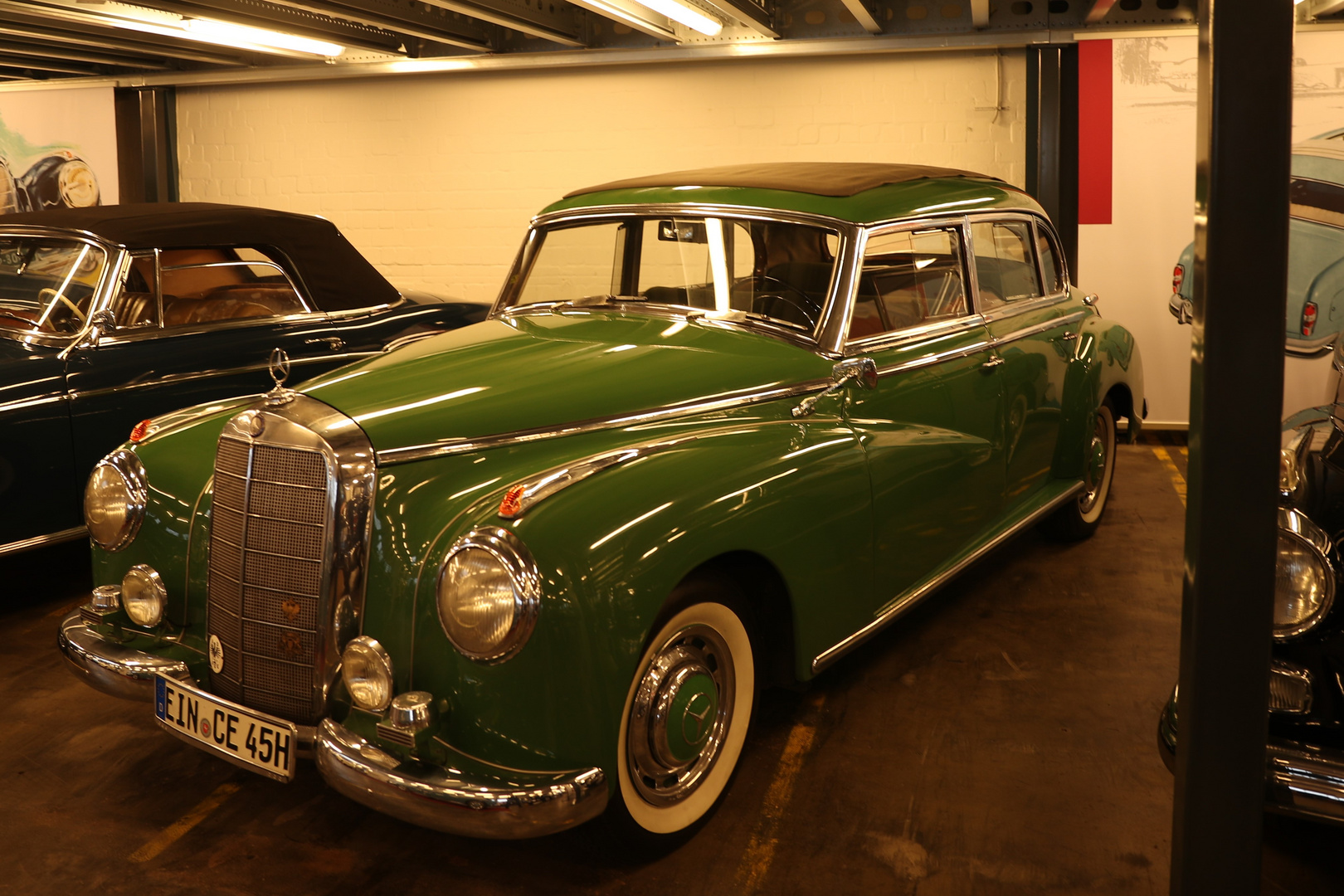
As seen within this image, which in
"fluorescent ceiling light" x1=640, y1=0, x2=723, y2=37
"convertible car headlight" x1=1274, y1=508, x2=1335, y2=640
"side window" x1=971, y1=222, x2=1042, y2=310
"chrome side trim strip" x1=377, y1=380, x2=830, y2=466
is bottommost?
"convertible car headlight" x1=1274, y1=508, x2=1335, y2=640

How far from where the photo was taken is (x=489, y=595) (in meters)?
2.18

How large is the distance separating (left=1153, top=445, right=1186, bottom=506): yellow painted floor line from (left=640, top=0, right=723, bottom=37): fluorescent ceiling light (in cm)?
439

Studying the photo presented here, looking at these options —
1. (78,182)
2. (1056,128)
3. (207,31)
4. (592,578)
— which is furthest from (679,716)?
(78,182)

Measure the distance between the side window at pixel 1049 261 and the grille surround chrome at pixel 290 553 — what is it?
3.45 meters

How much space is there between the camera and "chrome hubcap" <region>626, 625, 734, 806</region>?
8.03 ft

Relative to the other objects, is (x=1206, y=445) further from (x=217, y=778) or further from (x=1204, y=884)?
(x=217, y=778)

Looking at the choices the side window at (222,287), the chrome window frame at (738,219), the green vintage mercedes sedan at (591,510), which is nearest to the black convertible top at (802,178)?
the green vintage mercedes sedan at (591,510)

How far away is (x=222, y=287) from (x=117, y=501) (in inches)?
101

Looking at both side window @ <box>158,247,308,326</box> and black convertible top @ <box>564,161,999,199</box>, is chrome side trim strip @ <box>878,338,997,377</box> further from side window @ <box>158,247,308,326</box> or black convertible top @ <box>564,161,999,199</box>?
side window @ <box>158,247,308,326</box>

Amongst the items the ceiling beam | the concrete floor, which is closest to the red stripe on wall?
the ceiling beam

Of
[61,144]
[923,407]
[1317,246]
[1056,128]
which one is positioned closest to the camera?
[923,407]

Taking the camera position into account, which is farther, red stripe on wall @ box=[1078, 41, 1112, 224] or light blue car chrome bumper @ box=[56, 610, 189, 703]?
red stripe on wall @ box=[1078, 41, 1112, 224]

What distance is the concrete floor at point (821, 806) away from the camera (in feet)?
8.37

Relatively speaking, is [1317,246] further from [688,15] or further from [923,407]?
[688,15]
